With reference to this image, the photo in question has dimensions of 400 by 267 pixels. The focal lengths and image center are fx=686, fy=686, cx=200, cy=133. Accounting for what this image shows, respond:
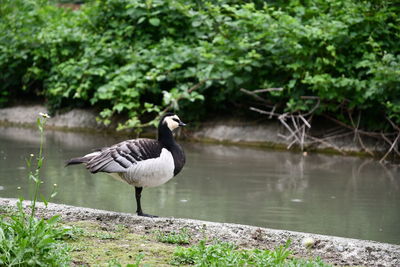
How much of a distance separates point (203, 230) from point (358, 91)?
21.9 feet

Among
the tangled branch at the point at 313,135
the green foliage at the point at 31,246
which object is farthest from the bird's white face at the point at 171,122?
the tangled branch at the point at 313,135

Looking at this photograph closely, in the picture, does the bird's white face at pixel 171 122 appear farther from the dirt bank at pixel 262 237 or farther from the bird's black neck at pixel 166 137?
the dirt bank at pixel 262 237

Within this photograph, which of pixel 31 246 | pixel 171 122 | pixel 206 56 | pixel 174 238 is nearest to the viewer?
pixel 31 246

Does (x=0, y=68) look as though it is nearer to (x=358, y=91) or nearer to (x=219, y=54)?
(x=219, y=54)

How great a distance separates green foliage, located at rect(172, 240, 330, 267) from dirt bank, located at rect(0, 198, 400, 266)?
0.74m

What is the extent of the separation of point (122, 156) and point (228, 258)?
2.35m

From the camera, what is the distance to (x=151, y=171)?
6301 millimetres

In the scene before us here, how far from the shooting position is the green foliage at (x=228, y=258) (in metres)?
4.20

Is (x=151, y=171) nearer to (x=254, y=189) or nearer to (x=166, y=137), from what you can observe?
(x=166, y=137)

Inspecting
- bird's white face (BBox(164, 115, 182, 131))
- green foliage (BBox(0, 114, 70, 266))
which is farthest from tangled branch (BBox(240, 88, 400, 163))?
green foliage (BBox(0, 114, 70, 266))

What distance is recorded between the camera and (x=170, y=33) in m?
14.0

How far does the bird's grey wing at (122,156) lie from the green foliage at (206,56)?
569 centimetres

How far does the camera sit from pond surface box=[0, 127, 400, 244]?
7.37 metres

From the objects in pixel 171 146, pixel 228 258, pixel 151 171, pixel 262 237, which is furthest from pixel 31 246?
pixel 171 146
